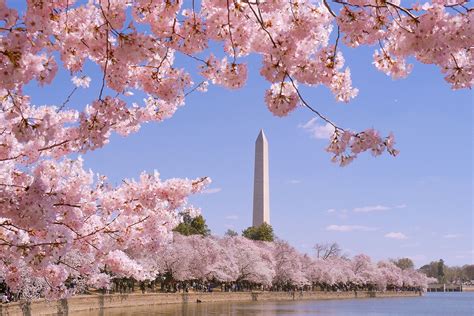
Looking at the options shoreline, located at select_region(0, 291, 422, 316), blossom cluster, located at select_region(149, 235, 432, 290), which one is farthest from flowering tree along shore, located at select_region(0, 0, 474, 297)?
blossom cluster, located at select_region(149, 235, 432, 290)

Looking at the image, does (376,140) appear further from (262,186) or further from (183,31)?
(262,186)

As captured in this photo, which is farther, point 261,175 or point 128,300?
point 261,175

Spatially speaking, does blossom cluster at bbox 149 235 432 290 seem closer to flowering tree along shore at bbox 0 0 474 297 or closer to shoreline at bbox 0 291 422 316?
shoreline at bbox 0 291 422 316

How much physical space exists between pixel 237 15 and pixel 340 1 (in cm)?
85

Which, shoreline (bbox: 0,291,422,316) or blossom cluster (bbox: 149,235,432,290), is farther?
blossom cluster (bbox: 149,235,432,290)

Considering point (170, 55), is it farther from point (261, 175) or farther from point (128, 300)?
point (261, 175)

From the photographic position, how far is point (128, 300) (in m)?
32.2

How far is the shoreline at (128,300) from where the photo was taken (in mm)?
21500

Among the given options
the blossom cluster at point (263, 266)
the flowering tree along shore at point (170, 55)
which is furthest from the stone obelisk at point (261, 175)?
the flowering tree along shore at point (170, 55)

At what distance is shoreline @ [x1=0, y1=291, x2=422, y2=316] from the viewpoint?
2150cm

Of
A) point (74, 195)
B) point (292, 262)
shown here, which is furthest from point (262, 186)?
point (74, 195)

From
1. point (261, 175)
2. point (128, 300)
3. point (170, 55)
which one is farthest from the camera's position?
point (261, 175)

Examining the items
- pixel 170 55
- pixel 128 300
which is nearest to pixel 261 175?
pixel 128 300

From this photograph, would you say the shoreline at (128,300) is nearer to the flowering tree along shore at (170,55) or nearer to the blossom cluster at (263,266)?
the blossom cluster at (263,266)
